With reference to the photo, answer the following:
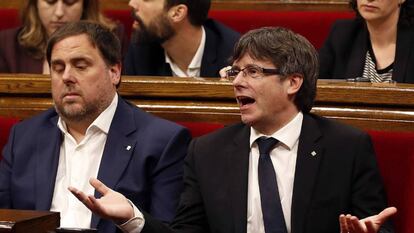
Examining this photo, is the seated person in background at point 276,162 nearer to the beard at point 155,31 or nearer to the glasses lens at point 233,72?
the glasses lens at point 233,72

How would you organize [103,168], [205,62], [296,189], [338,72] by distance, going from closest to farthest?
[296,189] < [103,168] < [338,72] < [205,62]

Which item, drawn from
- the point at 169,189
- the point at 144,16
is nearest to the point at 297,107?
the point at 169,189

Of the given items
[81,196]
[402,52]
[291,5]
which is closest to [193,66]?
[291,5]

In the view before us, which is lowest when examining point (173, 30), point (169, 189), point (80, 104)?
A: point (169, 189)

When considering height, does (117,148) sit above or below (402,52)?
below

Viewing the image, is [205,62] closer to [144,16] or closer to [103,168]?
[144,16]

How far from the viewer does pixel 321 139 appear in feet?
3.72

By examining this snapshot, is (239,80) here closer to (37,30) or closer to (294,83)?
(294,83)

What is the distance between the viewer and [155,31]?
1.69m

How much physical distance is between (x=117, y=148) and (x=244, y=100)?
19cm

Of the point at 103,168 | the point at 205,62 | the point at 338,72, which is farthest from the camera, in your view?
the point at 205,62

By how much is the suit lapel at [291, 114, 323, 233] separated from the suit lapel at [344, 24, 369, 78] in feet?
1.30

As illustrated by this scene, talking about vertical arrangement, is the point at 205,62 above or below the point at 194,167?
above

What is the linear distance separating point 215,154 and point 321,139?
0.44 feet
